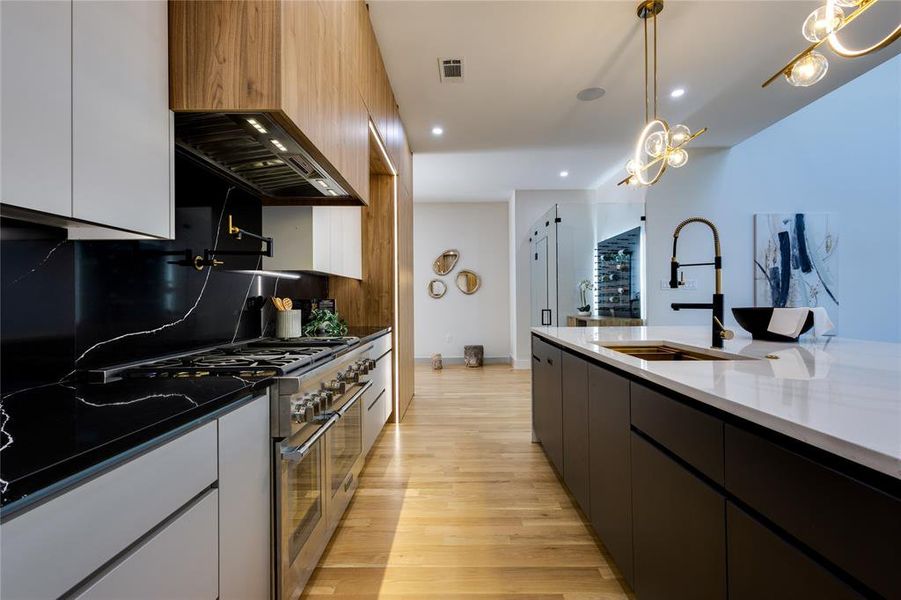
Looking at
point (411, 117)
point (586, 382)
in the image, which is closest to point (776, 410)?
point (586, 382)

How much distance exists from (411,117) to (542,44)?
140 centimetres

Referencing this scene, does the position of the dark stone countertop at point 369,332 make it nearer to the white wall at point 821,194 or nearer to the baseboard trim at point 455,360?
the white wall at point 821,194

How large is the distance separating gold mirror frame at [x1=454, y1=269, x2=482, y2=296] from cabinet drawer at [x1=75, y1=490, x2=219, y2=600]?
19.2 feet

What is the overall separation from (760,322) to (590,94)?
7.43ft

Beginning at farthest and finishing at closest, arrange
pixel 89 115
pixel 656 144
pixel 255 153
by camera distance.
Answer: pixel 656 144 → pixel 255 153 → pixel 89 115

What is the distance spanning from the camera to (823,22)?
1.51 metres

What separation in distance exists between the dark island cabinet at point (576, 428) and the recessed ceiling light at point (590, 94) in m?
2.32

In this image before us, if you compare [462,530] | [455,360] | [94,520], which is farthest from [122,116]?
[455,360]

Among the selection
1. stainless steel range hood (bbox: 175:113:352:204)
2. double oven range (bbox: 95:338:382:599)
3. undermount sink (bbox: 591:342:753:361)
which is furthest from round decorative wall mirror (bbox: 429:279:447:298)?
undermount sink (bbox: 591:342:753:361)

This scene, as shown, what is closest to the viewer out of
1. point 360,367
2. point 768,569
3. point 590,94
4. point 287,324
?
point 768,569

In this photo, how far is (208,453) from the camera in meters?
0.92

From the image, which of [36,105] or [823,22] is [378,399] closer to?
[36,105]

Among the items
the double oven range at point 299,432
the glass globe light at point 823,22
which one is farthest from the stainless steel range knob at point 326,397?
the glass globe light at point 823,22

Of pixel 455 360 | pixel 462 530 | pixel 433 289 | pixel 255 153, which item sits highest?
pixel 255 153
